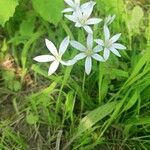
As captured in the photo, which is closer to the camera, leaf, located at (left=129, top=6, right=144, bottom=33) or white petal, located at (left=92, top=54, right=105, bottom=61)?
white petal, located at (left=92, top=54, right=105, bottom=61)

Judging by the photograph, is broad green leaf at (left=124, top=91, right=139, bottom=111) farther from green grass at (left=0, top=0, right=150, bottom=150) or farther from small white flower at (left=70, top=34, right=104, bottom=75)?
small white flower at (left=70, top=34, right=104, bottom=75)

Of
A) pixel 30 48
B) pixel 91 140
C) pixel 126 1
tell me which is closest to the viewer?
pixel 91 140

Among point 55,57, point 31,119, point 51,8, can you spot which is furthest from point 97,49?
point 31,119

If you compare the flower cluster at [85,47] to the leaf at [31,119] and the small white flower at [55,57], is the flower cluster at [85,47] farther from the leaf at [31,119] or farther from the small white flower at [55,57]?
the leaf at [31,119]

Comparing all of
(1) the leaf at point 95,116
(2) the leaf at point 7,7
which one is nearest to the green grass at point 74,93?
(1) the leaf at point 95,116

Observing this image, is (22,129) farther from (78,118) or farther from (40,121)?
(78,118)

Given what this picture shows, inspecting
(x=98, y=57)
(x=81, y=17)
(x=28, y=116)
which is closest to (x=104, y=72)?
(x=98, y=57)

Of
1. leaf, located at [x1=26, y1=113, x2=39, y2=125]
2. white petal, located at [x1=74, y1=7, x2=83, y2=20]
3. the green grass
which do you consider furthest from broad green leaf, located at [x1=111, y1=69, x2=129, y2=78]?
leaf, located at [x1=26, y1=113, x2=39, y2=125]
